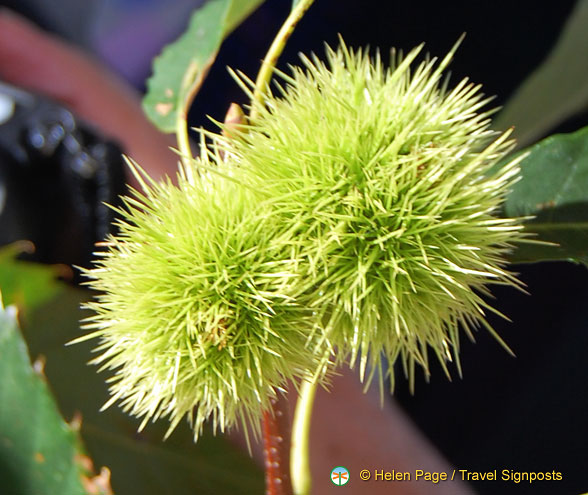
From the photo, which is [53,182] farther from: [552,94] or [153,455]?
[552,94]

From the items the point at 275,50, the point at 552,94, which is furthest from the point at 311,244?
the point at 552,94

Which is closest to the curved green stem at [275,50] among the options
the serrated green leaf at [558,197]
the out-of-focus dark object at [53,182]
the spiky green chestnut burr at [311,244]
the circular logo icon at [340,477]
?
the spiky green chestnut burr at [311,244]

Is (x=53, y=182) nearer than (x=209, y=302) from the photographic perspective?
No

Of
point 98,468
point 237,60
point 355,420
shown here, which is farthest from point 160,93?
point 355,420

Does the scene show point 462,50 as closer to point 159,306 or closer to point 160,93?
point 160,93

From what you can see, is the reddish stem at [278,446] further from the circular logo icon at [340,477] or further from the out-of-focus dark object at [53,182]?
the out-of-focus dark object at [53,182]

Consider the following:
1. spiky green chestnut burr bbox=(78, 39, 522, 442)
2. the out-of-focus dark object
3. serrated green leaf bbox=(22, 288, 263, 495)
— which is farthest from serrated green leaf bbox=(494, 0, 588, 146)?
the out-of-focus dark object
